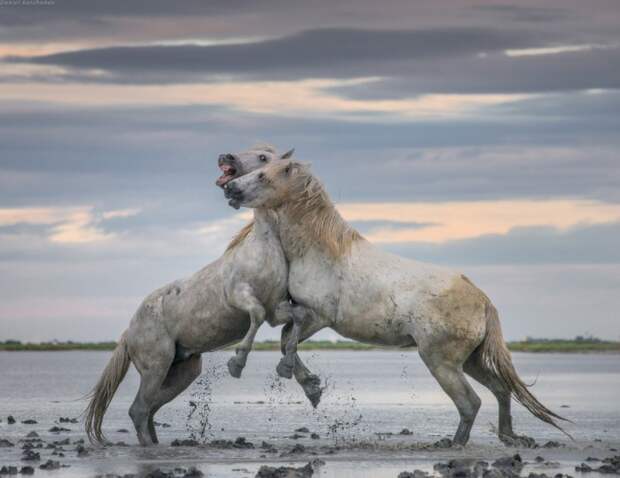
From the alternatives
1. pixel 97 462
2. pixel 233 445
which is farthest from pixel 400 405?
pixel 97 462

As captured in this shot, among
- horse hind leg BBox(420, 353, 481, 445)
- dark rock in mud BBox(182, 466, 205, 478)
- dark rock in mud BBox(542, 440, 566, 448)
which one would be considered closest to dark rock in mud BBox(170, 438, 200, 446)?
dark rock in mud BBox(182, 466, 205, 478)

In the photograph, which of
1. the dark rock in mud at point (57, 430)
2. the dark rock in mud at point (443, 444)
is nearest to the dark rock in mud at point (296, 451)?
the dark rock in mud at point (443, 444)

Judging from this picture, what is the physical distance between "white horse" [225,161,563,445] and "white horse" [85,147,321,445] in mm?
247

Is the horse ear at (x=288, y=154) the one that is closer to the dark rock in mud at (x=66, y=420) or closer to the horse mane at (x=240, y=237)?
the horse mane at (x=240, y=237)

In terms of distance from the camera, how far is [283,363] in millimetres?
14828

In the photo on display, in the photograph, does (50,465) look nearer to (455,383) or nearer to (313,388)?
(313,388)

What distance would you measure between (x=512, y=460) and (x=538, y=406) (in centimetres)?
180

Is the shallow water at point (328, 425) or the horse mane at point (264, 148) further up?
the horse mane at point (264, 148)

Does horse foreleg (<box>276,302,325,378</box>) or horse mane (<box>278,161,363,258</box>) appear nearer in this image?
horse foreleg (<box>276,302,325,378</box>)

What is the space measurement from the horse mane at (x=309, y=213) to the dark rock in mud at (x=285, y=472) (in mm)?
2849

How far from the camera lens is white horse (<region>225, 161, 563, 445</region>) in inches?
586

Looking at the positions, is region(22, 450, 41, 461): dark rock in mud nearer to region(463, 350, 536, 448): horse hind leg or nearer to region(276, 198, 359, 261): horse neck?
region(276, 198, 359, 261): horse neck

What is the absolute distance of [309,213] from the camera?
15.1m

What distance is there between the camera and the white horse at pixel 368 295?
48.8ft
